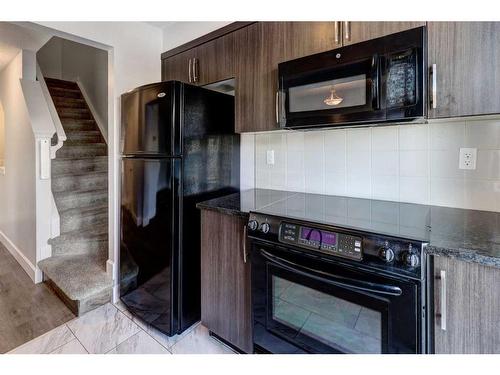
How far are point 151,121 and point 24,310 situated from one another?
1.80 m

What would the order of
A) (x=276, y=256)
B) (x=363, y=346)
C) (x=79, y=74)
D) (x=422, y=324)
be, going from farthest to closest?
1. (x=79, y=74)
2. (x=276, y=256)
3. (x=363, y=346)
4. (x=422, y=324)

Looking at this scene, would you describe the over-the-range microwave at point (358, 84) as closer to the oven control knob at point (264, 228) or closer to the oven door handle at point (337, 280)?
the oven control knob at point (264, 228)

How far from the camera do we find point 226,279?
1570 mm

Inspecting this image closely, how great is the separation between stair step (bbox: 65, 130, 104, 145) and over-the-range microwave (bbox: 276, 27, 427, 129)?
3027mm

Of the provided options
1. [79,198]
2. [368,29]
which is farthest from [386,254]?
[79,198]

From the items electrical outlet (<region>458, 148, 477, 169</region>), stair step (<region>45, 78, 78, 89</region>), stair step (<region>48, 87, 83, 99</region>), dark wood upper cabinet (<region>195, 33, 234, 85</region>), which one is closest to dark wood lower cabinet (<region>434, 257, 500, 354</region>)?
electrical outlet (<region>458, 148, 477, 169</region>)

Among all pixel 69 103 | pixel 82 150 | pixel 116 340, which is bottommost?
pixel 116 340

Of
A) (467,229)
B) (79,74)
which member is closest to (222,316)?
(467,229)

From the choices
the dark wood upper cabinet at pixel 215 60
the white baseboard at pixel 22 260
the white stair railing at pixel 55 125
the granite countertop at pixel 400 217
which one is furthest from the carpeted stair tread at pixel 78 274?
the dark wood upper cabinet at pixel 215 60

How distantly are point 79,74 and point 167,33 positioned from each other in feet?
8.49

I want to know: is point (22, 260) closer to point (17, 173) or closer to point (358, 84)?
point (17, 173)

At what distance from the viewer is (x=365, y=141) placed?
5.41 feet

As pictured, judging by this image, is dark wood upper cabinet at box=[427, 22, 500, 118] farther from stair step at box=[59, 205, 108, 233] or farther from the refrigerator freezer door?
stair step at box=[59, 205, 108, 233]
